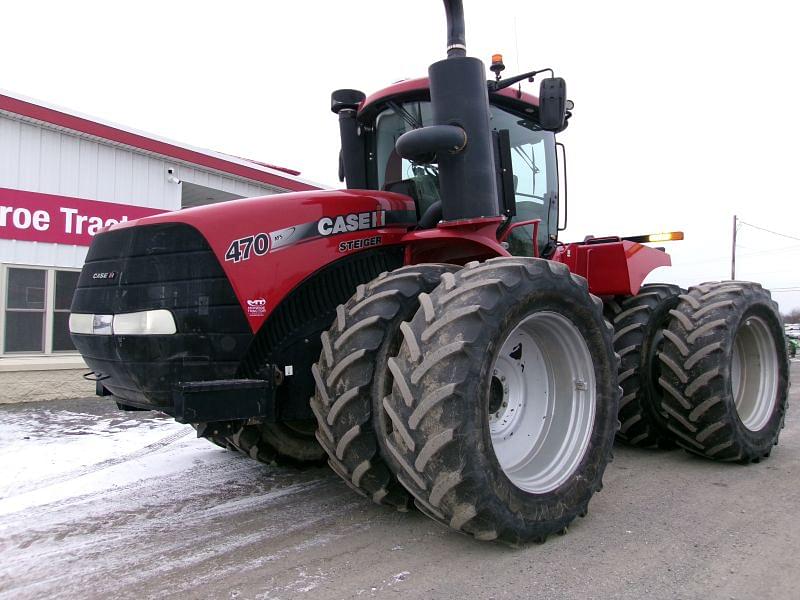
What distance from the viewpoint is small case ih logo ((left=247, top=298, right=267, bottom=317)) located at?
3217 millimetres

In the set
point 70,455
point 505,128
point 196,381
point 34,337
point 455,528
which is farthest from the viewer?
point 34,337

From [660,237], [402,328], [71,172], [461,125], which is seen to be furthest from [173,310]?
[71,172]

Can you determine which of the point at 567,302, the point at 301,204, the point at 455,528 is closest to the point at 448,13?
the point at 301,204

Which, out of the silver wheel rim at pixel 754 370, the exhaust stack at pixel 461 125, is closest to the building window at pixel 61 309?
the exhaust stack at pixel 461 125

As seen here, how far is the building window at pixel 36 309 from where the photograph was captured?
27.5 feet

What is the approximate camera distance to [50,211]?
341 inches

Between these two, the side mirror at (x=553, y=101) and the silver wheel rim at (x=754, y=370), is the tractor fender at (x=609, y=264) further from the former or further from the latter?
the side mirror at (x=553, y=101)

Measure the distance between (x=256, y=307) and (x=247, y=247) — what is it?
0.32 metres

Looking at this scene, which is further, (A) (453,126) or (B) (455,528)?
(A) (453,126)

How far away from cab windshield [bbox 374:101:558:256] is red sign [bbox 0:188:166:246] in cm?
544

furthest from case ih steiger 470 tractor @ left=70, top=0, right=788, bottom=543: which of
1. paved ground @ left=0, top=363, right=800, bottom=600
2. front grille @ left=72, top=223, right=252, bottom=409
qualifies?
paved ground @ left=0, top=363, right=800, bottom=600

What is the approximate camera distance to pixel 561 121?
386cm

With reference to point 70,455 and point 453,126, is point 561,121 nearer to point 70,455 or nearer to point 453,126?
point 453,126

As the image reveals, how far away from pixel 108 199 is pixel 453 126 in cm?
758
